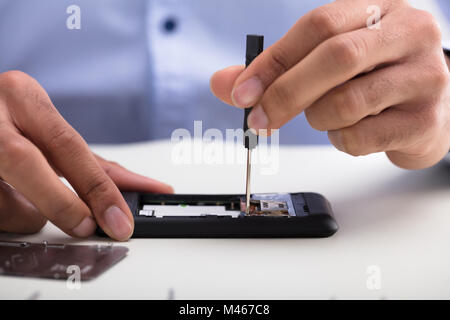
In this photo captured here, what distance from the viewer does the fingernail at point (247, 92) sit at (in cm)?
66

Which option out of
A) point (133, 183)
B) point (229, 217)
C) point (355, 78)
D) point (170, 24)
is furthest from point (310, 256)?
point (170, 24)

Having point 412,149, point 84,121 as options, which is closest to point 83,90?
point 84,121

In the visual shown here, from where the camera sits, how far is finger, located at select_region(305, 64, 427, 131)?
26.3 inches

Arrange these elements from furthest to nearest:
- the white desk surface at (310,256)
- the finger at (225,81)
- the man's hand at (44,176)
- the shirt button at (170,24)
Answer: the shirt button at (170,24) → the finger at (225,81) → the man's hand at (44,176) → the white desk surface at (310,256)

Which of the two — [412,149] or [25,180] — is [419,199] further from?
[25,180]

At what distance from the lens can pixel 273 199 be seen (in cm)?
80

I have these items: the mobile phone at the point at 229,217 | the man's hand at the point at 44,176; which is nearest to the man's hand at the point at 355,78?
the mobile phone at the point at 229,217

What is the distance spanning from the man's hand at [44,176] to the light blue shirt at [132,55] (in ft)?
2.00

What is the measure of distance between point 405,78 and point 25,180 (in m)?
0.51

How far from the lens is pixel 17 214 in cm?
68

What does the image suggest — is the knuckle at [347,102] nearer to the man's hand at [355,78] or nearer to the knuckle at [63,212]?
the man's hand at [355,78]

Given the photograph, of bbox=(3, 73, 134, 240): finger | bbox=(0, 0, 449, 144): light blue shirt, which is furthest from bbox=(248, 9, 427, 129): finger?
bbox=(0, 0, 449, 144): light blue shirt

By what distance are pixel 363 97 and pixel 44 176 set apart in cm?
42
